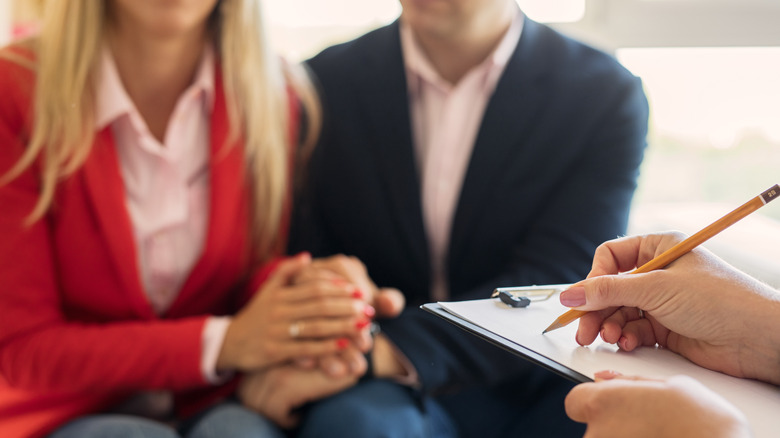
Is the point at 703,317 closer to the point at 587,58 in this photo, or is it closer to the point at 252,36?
the point at 587,58

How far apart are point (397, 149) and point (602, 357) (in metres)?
0.44

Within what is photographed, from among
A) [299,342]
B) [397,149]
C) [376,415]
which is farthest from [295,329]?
[397,149]

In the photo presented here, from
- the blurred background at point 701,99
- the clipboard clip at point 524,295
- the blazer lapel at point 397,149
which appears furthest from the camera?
the blazer lapel at point 397,149

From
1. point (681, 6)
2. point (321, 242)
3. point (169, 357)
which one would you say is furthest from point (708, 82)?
point (169, 357)

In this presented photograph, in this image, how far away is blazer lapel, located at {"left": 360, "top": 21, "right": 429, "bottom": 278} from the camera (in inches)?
31.3

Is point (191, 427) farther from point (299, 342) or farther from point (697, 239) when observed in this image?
point (697, 239)

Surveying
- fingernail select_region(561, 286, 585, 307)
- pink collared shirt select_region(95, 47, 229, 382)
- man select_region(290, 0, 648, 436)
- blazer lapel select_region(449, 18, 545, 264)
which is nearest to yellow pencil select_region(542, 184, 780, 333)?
fingernail select_region(561, 286, 585, 307)

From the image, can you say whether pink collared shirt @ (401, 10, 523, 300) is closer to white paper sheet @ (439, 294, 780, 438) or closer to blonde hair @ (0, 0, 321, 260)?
blonde hair @ (0, 0, 321, 260)

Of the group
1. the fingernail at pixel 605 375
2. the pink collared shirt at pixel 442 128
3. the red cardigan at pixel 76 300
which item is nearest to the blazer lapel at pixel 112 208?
the red cardigan at pixel 76 300

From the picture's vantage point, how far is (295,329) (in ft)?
2.56

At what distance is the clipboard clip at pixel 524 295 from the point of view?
18.4 inches

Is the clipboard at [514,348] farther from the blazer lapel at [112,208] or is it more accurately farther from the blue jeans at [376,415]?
the blazer lapel at [112,208]

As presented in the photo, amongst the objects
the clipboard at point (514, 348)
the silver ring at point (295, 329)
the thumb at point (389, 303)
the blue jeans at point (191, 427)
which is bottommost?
the blue jeans at point (191, 427)

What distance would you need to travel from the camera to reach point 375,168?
0.82 meters
